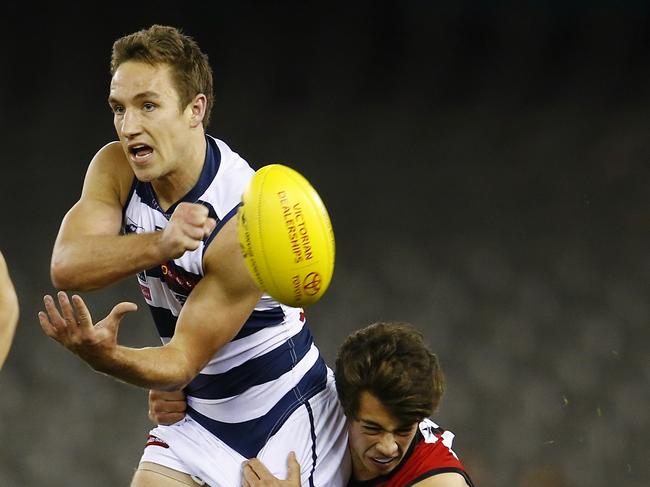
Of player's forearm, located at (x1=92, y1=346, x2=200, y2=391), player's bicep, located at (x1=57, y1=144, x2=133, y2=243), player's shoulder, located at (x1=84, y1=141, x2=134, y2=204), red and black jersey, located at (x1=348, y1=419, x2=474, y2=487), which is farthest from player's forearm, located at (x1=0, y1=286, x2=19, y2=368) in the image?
red and black jersey, located at (x1=348, y1=419, x2=474, y2=487)

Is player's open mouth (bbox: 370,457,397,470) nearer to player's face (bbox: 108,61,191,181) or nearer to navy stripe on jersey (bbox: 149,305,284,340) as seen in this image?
navy stripe on jersey (bbox: 149,305,284,340)

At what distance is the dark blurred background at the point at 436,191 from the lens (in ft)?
11.7

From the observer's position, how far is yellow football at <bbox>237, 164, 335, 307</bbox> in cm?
201

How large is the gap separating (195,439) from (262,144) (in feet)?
4.65

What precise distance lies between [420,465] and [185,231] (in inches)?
26.7

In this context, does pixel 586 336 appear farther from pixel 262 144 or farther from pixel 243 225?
pixel 243 225

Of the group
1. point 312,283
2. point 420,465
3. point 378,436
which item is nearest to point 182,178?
point 312,283

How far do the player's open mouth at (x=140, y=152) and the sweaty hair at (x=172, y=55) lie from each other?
4.7 inches

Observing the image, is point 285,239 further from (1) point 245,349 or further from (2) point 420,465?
(2) point 420,465

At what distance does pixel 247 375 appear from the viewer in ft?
7.70

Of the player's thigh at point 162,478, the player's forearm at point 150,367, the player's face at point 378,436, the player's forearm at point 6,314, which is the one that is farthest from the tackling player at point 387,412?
the player's forearm at point 6,314

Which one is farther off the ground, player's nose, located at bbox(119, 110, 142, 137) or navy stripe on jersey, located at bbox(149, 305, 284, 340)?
player's nose, located at bbox(119, 110, 142, 137)

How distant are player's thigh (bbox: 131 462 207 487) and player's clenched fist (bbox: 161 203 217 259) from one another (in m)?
0.50

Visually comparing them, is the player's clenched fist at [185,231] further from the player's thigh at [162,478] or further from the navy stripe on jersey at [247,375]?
the player's thigh at [162,478]
